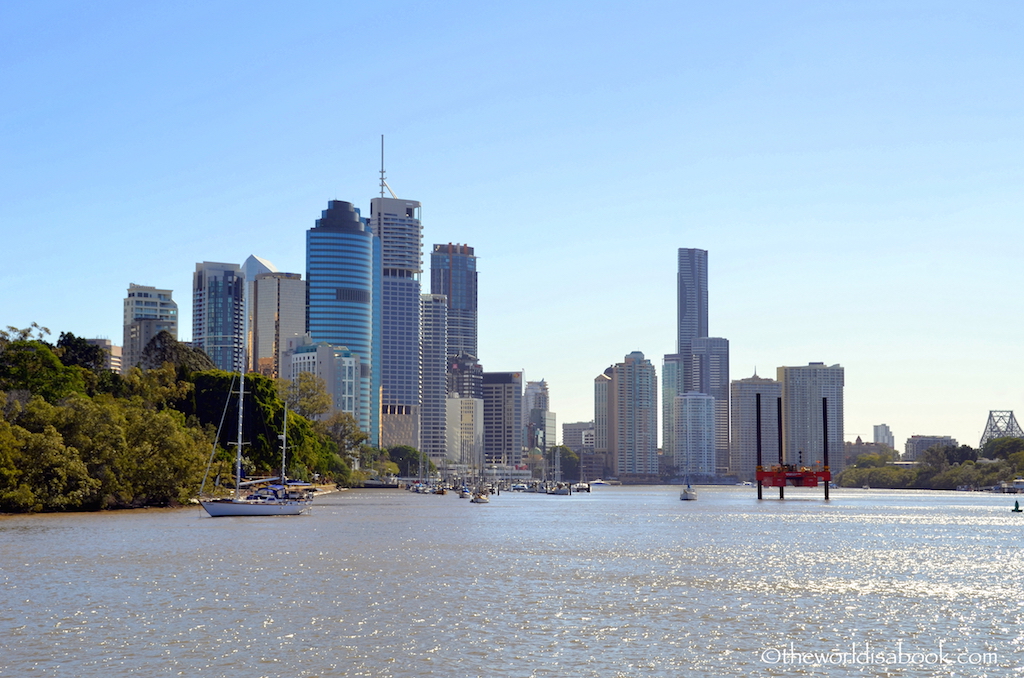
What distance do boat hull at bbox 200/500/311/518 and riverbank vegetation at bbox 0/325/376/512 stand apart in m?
11.4

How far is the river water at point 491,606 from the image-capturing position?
3628cm

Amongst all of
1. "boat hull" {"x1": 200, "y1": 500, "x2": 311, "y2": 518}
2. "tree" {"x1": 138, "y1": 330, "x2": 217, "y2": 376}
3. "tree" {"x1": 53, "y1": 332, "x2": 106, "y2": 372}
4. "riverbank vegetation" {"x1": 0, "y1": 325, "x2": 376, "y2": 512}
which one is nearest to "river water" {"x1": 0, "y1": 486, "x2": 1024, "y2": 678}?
"riverbank vegetation" {"x1": 0, "y1": 325, "x2": 376, "y2": 512}

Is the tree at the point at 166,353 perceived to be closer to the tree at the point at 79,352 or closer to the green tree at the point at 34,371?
the tree at the point at 79,352

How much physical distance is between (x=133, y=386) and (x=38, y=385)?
90.1 ft

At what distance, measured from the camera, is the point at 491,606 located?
49.1m


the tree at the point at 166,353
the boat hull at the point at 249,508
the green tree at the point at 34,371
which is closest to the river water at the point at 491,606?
the boat hull at the point at 249,508

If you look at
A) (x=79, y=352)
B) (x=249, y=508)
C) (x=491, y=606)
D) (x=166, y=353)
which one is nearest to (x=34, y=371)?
(x=249, y=508)

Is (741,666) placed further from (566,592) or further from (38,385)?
(38,385)

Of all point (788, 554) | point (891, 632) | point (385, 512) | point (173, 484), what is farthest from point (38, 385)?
point (891, 632)

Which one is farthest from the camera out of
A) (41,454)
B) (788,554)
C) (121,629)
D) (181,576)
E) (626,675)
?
(41,454)

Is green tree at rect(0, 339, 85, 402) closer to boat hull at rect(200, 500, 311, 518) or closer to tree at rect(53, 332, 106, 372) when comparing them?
boat hull at rect(200, 500, 311, 518)

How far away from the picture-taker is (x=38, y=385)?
129 m

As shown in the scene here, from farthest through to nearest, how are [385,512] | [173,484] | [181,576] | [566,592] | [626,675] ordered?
[385,512], [173,484], [181,576], [566,592], [626,675]

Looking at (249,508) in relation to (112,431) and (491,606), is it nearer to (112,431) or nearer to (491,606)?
(112,431)
